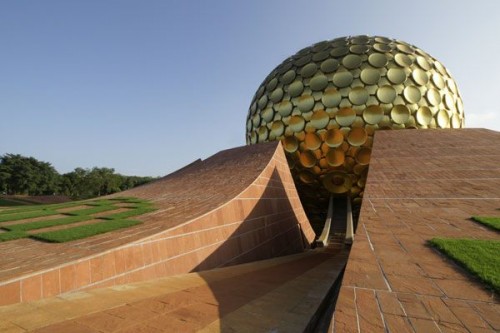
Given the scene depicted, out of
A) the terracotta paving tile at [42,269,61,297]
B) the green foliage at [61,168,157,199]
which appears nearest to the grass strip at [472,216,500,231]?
the terracotta paving tile at [42,269,61,297]

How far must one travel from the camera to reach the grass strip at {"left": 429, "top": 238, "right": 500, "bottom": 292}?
2.68 m

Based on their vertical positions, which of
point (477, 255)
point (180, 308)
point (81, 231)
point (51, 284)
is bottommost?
point (180, 308)

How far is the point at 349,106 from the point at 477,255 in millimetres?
9584

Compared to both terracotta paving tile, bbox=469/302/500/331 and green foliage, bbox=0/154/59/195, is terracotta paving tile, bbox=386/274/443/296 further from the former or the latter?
green foliage, bbox=0/154/59/195

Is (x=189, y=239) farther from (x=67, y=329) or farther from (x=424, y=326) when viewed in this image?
(x=424, y=326)

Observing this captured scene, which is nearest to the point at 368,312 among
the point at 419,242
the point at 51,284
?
the point at 419,242

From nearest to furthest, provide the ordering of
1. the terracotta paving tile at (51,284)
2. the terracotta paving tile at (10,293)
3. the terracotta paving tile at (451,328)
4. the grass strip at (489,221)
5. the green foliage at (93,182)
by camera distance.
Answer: the terracotta paving tile at (451,328)
the terracotta paving tile at (10,293)
the terracotta paving tile at (51,284)
the grass strip at (489,221)
the green foliage at (93,182)

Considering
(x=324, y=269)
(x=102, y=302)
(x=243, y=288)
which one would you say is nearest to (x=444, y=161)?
(x=324, y=269)

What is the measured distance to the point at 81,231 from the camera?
569 cm

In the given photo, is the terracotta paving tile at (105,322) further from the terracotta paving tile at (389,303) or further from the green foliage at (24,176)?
the green foliage at (24,176)

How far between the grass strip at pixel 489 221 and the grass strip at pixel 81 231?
5709 millimetres

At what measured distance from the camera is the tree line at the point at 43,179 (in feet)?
126

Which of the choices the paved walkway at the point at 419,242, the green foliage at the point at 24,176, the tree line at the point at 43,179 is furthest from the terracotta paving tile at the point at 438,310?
the green foliage at the point at 24,176

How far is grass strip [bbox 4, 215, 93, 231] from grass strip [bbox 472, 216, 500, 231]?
727 centimetres
